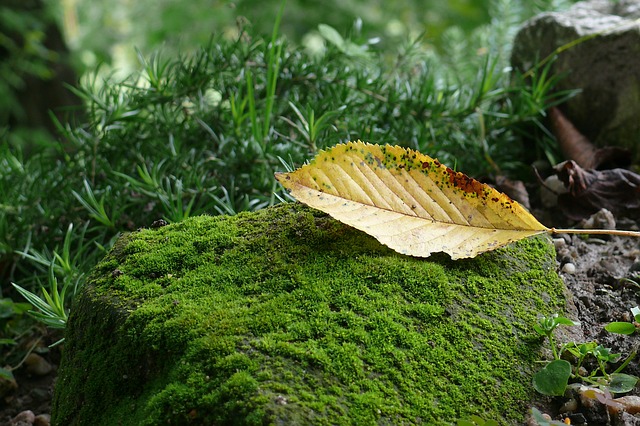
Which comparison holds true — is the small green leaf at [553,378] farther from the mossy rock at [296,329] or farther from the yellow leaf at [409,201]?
the yellow leaf at [409,201]

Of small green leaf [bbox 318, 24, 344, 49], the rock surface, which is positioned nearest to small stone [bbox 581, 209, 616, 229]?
the rock surface

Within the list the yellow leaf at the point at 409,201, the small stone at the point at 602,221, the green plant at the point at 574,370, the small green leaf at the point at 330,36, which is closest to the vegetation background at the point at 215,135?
the small green leaf at the point at 330,36

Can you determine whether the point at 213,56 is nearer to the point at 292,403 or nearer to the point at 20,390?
the point at 20,390

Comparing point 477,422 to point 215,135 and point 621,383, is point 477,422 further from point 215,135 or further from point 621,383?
point 215,135

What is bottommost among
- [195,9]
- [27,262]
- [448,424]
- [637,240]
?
[448,424]

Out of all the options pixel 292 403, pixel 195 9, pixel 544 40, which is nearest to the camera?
pixel 292 403

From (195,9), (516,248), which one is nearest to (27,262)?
(516,248)
